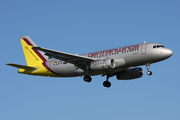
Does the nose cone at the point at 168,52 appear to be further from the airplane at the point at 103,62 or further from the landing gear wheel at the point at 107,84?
the landing gear wheel at the point at 107,84

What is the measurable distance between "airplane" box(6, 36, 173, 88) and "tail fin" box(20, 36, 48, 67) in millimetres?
247

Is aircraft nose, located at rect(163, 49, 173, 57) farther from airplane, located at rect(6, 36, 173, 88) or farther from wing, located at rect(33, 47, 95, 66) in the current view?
wing, located at rect(33, 47, 95, 66)

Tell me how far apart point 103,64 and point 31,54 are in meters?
15.3

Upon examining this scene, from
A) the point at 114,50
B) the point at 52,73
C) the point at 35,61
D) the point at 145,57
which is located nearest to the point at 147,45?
the point at 145,57

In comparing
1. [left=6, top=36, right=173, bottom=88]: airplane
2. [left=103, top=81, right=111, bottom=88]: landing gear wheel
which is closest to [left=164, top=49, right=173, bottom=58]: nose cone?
[left=6, top=36, right=173, bottom=88]: airplane

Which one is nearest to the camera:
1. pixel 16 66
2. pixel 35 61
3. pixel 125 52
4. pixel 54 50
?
pixel 54 50

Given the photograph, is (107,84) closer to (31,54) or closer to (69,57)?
(69,57)

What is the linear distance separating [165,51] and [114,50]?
6889 millimetres

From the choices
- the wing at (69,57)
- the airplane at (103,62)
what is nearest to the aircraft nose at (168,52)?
the airplane at (103,62)

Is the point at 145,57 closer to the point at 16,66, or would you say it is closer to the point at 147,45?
the point at 147,45

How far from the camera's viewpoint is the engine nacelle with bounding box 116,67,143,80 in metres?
44.7

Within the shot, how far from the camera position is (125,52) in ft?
131

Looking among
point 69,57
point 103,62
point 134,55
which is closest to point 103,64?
point 103,62

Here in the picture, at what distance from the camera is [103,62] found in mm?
39469
